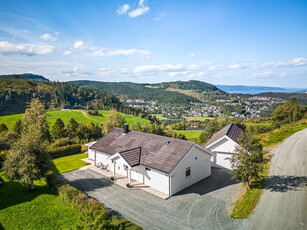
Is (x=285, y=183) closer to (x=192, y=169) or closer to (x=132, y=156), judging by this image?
(x=192, y=169)

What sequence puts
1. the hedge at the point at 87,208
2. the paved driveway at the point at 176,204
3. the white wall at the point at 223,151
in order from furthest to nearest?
the white wall at the point at 223,151, the paved driveway at the point at 176,204, the hedge at the point at 87,208

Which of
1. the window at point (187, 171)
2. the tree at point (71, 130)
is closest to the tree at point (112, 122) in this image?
the tree at point (71, 130)

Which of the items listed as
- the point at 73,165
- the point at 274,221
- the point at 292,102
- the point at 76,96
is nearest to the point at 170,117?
the point at 76,96

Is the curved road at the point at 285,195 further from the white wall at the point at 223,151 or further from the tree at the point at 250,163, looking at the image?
the white wall at the point at 223,151

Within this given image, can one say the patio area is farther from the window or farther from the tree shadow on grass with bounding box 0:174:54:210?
the tree shadow on grass with bounding box 0:174:54:210

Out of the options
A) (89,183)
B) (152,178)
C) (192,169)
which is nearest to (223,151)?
(192,169)
